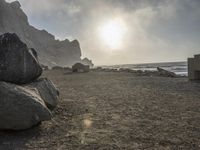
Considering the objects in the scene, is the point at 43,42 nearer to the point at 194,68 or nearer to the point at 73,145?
the point at 194,68

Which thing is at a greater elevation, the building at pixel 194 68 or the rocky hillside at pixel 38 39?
the rocky hillside at pixel 38 39

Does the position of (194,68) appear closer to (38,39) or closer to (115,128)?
(115,128)

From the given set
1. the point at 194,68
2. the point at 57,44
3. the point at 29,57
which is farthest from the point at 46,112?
the point at 57,44

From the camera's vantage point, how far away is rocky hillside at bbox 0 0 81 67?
113 meters

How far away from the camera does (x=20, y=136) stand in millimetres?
5633

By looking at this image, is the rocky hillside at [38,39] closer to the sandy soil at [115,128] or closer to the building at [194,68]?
the building at [194,68]

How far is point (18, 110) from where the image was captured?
563 centimetres

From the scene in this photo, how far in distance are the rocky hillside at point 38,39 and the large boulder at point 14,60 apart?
9632 cm

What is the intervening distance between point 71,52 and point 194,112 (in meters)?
180

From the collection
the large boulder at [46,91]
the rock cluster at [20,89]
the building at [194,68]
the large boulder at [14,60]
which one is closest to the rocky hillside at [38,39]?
the building at [194,68]

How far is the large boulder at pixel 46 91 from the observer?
282 inches

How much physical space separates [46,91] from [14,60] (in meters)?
1.18

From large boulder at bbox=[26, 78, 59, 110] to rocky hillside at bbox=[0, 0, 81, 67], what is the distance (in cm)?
9586

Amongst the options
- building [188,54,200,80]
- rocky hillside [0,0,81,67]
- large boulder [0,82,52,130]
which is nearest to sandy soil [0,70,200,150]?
large boulder [0,82,52,130]
